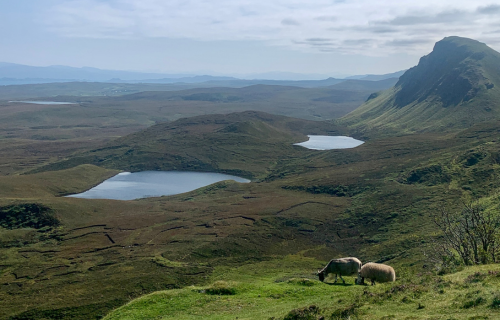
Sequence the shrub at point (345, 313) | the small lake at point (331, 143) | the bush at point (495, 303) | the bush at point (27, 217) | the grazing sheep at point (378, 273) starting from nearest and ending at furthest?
the bush at point (495, 303), the shrub at point (345, 313), the grazing sheep at point (378, 273), the bush at point (27, 217), the small lake at point (331, 143)

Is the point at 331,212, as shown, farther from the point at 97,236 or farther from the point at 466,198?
the point at 97,236

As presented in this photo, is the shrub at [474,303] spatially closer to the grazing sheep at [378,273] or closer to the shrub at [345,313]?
the shrub at [345,313]

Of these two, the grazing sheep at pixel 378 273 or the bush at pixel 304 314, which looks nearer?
the bush at pixel 304 314

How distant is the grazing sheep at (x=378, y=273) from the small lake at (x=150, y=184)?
87.9m

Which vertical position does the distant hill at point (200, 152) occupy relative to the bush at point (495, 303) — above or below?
below

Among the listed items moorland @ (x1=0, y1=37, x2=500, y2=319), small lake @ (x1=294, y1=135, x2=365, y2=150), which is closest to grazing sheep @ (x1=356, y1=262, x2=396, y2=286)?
moorland @ (x1=0, y1=37, x2=500, y2=319)

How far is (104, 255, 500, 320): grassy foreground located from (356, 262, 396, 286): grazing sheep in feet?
3.12

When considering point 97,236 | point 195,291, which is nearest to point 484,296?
point 195,291

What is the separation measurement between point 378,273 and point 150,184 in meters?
105

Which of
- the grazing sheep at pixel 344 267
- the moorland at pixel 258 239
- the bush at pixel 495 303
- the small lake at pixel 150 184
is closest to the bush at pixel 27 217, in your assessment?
the moorland at pixel 258 239

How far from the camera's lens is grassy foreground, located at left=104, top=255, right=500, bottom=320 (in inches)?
645

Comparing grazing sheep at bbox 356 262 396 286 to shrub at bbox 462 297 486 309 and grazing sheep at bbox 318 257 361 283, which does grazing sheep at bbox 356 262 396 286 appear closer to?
grazing sheep at bbox 318 257 361 283

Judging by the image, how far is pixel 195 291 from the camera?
1065 inches

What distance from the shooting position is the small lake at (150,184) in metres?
109
